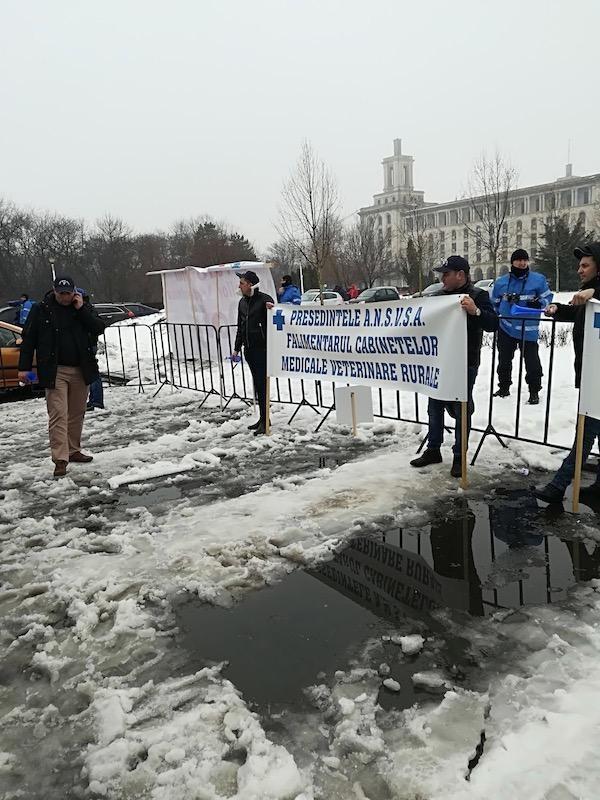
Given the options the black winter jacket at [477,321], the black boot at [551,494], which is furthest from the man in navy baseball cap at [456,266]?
the black boot at [551,494]

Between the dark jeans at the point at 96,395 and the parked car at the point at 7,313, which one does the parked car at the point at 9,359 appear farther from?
the parked car at the point at 7,313

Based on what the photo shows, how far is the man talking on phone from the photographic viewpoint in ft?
21.7

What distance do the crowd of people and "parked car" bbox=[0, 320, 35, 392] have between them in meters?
5.14

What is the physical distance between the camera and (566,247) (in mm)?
48406

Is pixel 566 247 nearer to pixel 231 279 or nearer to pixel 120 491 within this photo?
pixel 231 279

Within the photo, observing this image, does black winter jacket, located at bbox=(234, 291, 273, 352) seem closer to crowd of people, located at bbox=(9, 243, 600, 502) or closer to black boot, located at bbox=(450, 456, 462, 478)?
crowd of people, located at bbox=(9, 243, 600, 502)

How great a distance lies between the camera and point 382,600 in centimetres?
368

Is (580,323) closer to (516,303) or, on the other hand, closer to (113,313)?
(516,303)

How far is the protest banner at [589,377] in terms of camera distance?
4578 mm

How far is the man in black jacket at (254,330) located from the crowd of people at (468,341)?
0.05 ft

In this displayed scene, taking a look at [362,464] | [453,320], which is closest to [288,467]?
[362,464]

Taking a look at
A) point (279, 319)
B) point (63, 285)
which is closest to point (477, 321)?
point (279, 319)

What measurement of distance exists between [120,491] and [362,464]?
2493mm

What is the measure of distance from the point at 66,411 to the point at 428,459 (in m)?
4.09
